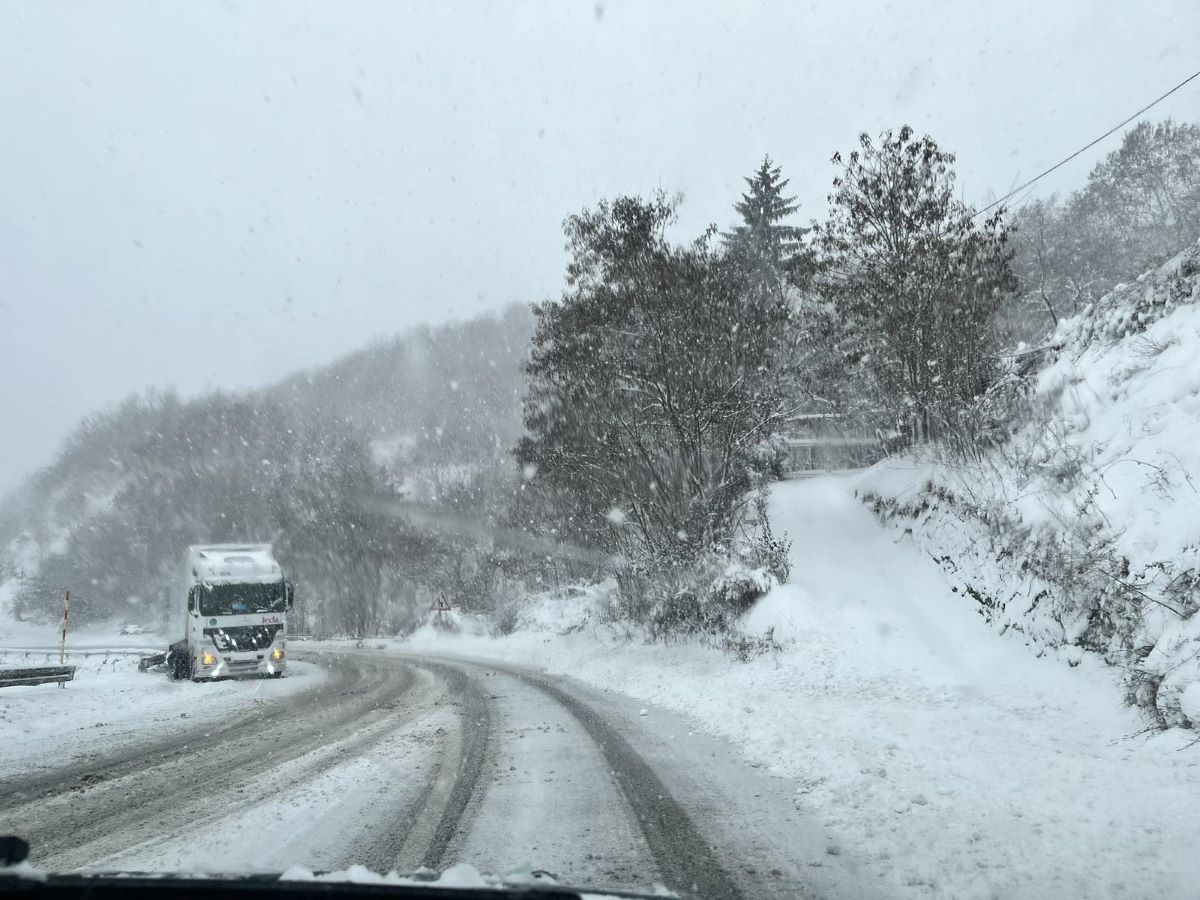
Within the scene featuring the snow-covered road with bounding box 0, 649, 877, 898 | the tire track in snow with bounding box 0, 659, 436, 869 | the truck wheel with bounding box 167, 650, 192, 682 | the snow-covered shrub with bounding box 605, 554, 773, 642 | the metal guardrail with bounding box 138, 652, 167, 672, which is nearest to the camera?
the snow-covered road with bounding box 0, 649, 877, 898

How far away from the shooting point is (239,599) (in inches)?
760

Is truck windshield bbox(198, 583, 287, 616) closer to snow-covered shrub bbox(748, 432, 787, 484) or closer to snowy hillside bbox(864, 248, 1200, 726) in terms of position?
snow-covered shrub bbox(748, 432, 787, 484)

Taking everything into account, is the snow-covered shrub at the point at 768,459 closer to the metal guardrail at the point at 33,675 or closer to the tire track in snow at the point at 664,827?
the tire track in snow at the point at 664,827

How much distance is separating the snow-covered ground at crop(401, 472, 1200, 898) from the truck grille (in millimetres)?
8830

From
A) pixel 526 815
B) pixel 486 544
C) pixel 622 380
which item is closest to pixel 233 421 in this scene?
pixel 486 544

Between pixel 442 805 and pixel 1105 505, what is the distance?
28.7ft

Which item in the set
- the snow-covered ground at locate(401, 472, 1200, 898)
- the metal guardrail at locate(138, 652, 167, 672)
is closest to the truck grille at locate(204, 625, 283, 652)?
the metal guardrail at locate(138, 652, 167, 672)

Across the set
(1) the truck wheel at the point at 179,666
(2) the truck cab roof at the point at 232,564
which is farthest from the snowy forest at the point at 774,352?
(1) the truck wheel at the point at 179,666

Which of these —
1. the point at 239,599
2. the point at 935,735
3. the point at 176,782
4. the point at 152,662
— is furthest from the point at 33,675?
the point at 935,735

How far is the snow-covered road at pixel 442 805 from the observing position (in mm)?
4449

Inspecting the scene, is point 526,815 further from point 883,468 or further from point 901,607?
point 883,468

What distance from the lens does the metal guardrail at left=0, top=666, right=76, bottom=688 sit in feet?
48.6

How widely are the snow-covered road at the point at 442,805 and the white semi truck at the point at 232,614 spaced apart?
9334 millimetres

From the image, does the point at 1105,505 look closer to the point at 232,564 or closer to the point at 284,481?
the point at 232,564
